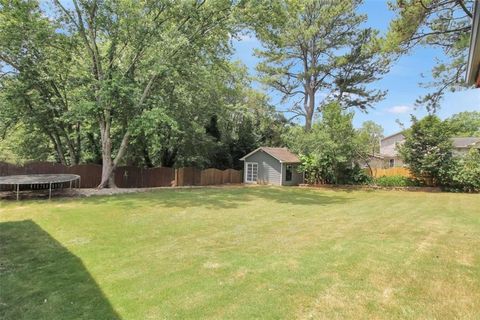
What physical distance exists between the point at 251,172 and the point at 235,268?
2114 centimetres

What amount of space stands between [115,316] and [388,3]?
41.1 ft

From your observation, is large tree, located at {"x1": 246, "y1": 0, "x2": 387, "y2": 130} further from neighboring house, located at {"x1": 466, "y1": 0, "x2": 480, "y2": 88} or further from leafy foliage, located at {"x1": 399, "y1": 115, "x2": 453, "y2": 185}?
neighboring house, located at {"x1": 466, "y1": 0, "x2": 480, "y2": 88}

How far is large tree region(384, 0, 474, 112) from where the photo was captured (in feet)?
33.7

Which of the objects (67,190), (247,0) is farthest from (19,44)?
(247,0)

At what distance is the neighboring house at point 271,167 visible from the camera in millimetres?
24172

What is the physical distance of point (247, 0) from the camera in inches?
593

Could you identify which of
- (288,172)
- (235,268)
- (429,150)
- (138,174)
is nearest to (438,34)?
(429,150)

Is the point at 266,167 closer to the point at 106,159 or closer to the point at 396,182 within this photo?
the point at 396,182

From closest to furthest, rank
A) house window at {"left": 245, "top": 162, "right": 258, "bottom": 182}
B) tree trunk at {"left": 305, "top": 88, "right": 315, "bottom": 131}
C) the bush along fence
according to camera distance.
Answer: the bush along fence, house window at {"left": 245, "top": 162, "right": 258, "bottom": 182}, tree trunk at {"left": 305, "top": 88, "right": 315, "bottom": 131}

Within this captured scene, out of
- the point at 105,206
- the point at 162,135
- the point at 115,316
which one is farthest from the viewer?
the point at 162,135

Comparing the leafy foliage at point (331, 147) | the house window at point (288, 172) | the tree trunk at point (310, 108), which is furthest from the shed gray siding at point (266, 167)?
the tree trunk at point (310, 108)

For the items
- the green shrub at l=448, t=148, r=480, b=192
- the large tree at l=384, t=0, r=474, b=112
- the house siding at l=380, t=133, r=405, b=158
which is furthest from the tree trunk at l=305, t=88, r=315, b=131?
the house siding at l=380, t=133, r=405, b=158

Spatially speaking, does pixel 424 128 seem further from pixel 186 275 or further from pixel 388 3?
pixel 186 275

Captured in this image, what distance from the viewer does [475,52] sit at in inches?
135
